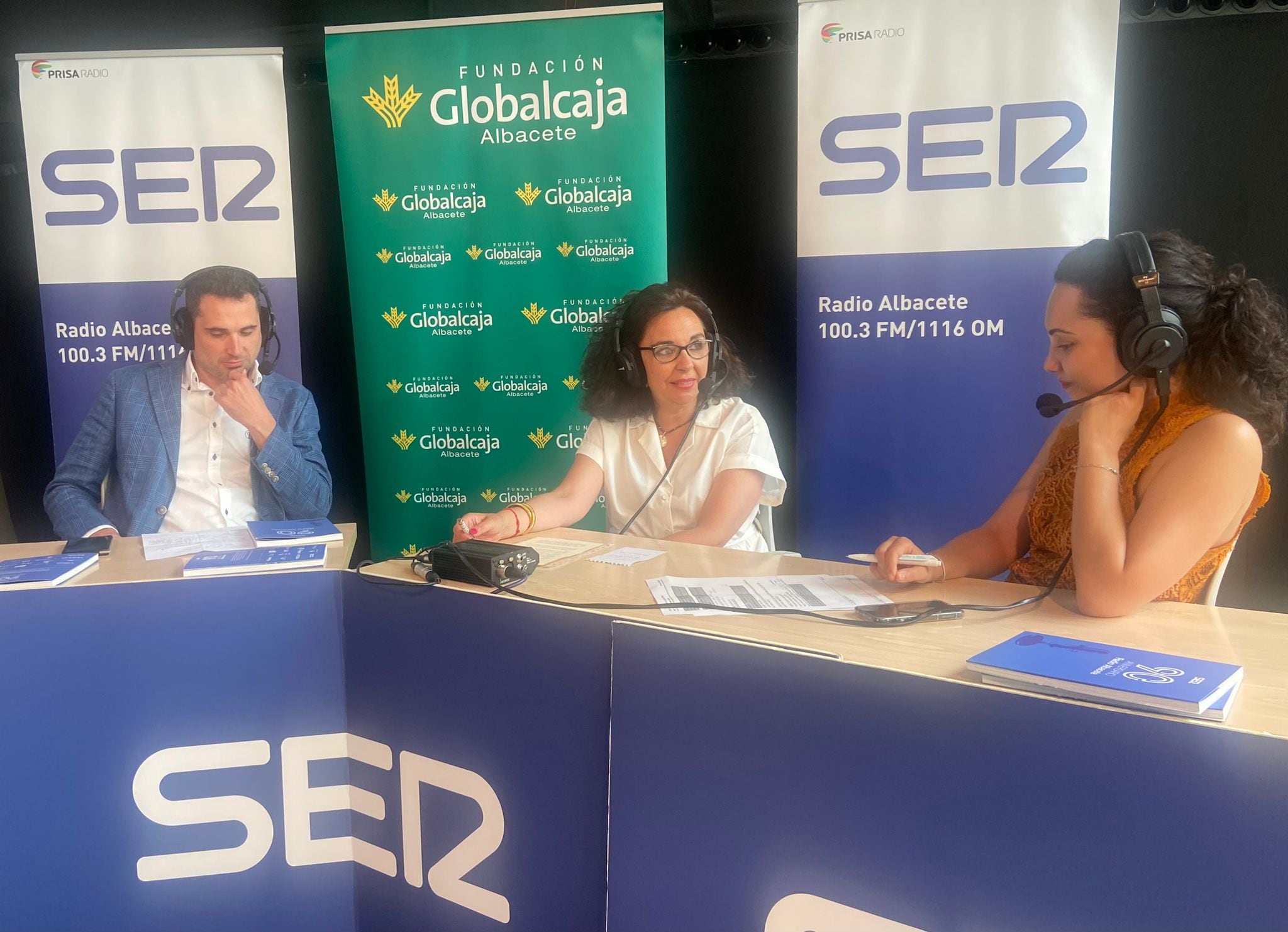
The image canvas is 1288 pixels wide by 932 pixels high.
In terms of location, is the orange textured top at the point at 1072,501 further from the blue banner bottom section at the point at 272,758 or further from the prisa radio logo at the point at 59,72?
the prisa radio logo at the point at 59,72

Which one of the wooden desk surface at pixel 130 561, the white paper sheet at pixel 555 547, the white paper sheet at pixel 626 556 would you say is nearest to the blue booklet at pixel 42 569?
the wooden desk surface at pixel 130 561

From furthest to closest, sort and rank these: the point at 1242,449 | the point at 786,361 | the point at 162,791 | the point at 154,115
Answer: the point at 786,361
the point at 154,115
the point at 162,791
the point at 1242,449

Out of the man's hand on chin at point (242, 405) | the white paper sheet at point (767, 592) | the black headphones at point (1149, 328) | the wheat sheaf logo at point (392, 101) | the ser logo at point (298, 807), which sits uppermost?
the wheat sheaf logo at point (392, 101)

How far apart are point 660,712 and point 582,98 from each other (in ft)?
8.07

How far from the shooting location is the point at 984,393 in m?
2.87

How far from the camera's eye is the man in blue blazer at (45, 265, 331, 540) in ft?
9.13

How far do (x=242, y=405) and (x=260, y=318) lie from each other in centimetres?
41

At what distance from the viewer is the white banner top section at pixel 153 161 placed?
10.1 ft

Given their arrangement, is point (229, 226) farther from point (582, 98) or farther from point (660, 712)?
point (660, 712)

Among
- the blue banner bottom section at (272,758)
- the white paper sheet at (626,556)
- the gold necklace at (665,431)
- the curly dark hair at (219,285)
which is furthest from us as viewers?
the curly dark hair at (219,285)

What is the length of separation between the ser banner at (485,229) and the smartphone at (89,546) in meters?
1.52

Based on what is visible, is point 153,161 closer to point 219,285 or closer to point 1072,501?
point 219,285

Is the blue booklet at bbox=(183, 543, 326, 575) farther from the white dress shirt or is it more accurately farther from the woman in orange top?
the white dress shirt

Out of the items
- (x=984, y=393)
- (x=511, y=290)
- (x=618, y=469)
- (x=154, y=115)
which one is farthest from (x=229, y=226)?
(x=984, y=393)
